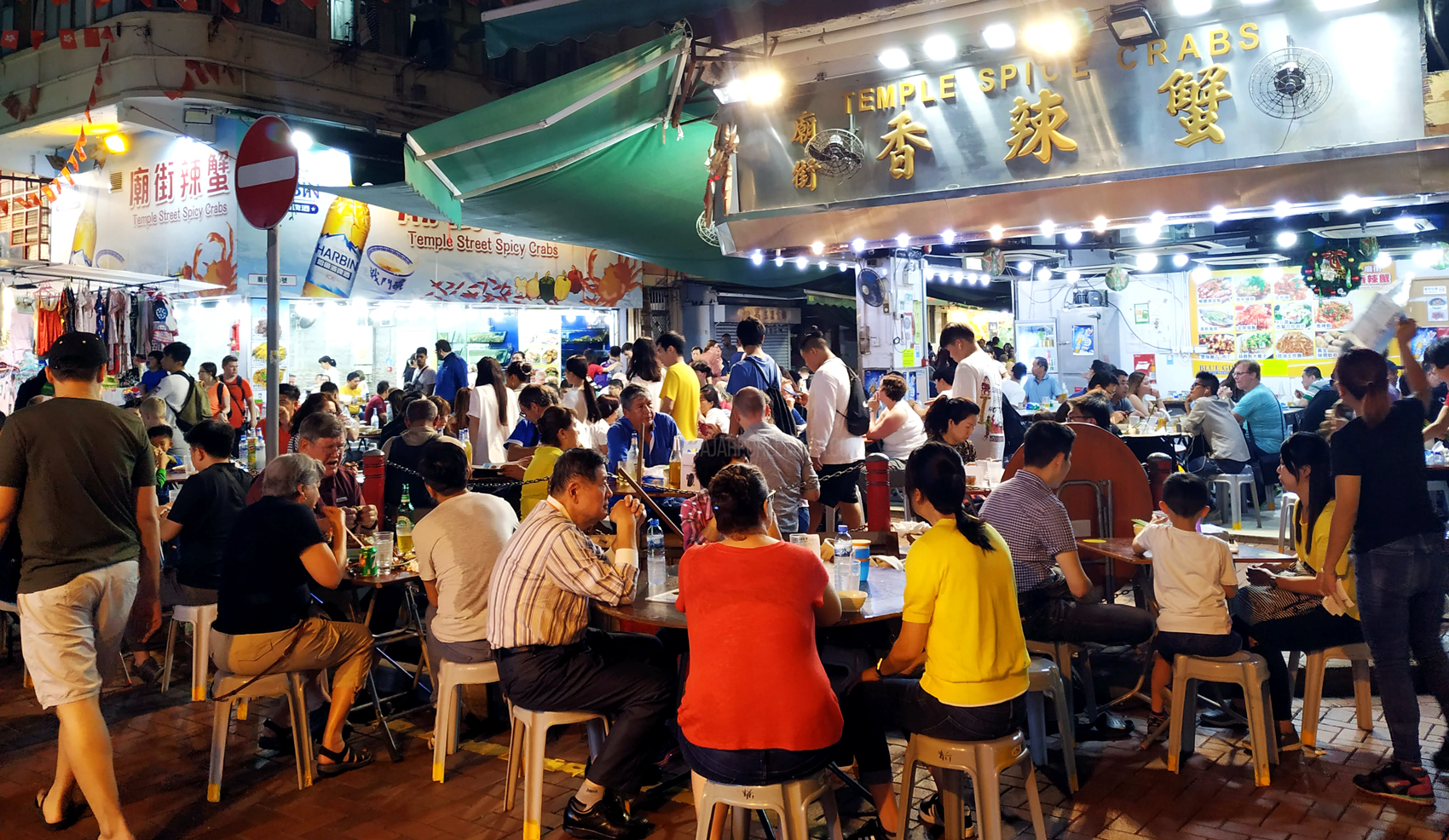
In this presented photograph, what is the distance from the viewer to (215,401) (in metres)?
10.7

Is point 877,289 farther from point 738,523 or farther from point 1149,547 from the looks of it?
point 738,523

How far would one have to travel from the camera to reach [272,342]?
5047 mm

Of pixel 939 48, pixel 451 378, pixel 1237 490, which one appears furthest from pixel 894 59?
pixel 1237 490

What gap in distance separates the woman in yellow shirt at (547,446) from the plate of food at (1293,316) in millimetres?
14190

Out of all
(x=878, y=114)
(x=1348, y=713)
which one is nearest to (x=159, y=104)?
(x=878, y=114)

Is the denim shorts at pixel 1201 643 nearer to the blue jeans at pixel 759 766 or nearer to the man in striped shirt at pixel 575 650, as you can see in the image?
the blue jeans at pixel 759 766

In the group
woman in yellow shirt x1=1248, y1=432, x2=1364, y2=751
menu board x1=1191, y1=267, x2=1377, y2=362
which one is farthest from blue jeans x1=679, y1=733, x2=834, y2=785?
menu board x1=1191, y1=267, x2=1377, y2=362

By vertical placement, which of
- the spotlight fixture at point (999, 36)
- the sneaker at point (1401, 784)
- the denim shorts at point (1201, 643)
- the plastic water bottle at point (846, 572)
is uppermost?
the spotlight fixture at point (999, 36)

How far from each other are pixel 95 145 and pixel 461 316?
544cm

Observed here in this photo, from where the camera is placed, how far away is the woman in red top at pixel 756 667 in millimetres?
3027

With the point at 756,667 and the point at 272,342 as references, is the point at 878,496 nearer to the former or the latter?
the point at 756,667

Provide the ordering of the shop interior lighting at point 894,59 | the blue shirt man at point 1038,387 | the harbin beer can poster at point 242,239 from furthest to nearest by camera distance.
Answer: the blue shirt man at point 1038,387
the harbin beer can poster at point 242,239
the shop interior lighting at point 894,59

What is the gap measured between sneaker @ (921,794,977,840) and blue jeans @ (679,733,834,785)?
94cm

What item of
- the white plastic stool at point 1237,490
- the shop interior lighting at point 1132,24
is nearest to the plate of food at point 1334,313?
the white plastic stool at point 1237,490
